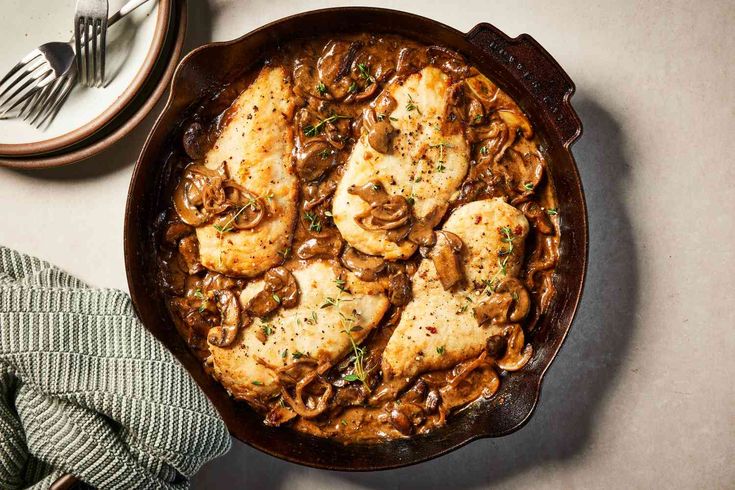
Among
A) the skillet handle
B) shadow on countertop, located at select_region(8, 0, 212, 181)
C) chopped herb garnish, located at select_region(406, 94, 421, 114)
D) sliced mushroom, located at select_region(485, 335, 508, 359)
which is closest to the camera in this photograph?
the skillet handle

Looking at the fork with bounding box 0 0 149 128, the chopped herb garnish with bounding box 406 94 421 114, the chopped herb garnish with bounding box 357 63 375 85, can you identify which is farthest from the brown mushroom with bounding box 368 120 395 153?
the fork with bounding box 0 0 149 128

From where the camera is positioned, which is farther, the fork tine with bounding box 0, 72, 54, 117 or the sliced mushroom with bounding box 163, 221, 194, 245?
the fork tine with bounding box 0, 72, 54, 117

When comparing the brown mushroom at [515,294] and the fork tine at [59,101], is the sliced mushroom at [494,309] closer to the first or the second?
the brown mushroom at [515,294]

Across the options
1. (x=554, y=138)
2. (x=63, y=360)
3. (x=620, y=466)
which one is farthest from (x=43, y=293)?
(x=620, y=466)

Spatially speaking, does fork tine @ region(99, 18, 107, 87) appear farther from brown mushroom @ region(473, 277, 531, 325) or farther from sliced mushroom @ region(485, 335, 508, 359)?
sliced mushroom @ region(485, 335, 508, 359)

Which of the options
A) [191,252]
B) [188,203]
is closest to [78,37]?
[188,203]

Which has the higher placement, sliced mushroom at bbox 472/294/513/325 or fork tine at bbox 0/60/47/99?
fork tine at bbox 0/60/47/99

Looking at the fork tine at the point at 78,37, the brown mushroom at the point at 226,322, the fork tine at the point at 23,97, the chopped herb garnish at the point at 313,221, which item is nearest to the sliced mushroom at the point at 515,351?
the chopped herb garnish at the point at 313,221

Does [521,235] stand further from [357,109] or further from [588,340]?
[357,109]
